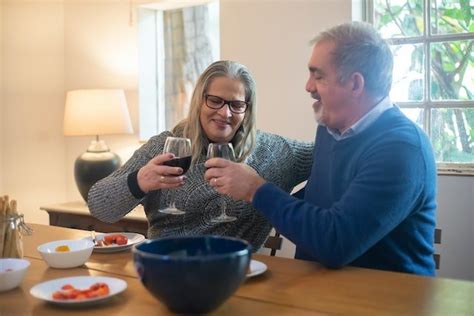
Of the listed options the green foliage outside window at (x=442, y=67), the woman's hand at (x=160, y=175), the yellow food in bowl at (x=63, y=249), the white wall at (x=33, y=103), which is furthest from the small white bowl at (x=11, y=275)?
the white wall at (x=33, y=103)

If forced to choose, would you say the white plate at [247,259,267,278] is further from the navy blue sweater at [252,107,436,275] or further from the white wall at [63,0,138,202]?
the white wall at [63,0,138,202]

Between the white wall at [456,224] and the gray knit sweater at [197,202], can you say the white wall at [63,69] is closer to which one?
the white wall at [456,224]

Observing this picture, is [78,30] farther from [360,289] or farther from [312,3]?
[360,289]

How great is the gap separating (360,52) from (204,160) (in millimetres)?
687

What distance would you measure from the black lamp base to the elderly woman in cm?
150

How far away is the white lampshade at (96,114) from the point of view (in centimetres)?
347

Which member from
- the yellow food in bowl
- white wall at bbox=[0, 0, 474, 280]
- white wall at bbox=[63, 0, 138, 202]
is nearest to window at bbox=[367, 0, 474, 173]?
white wall at bbox=[0, 0, 474, 280]

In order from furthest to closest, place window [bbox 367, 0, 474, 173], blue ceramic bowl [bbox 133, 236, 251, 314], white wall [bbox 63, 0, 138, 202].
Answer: white wall [bbox 63, 0, 138, 202] < window [bbox 367, 0, 474, 173] < blue ceramic bowl [bbox 133, 236, 251, 314]

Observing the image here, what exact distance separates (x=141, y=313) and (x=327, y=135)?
0.91 meters

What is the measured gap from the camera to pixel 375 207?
1.35 metres

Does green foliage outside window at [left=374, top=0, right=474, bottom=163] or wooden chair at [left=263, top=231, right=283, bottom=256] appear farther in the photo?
green foliage outside window at [left=374, top=0, right=474, bottom=163]

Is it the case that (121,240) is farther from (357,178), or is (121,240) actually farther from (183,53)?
(183,53)

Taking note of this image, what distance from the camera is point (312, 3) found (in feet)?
9.55

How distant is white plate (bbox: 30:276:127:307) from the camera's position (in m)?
1.09
